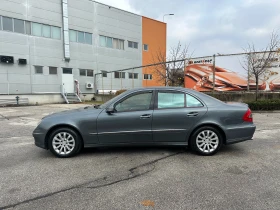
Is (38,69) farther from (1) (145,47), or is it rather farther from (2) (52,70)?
(1) (145,47)

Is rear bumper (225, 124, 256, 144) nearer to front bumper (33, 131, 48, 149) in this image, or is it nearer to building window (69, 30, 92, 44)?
front bumper (33, 131, 48, 149)

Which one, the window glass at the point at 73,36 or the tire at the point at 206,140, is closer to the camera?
the tire at the point at 206,140

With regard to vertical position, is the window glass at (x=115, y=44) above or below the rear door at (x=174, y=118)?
above

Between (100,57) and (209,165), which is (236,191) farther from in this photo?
(100,57)

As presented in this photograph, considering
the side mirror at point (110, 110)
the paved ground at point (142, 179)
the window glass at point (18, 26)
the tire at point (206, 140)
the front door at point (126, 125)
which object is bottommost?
the paved ground at point (142, 179)

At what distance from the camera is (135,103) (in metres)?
4.54

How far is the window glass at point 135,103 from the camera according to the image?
4496mm

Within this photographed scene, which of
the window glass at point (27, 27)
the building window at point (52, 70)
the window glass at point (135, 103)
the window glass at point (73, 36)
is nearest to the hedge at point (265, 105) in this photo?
the window glass at point (135, 103)

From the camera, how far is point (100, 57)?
2483 cm

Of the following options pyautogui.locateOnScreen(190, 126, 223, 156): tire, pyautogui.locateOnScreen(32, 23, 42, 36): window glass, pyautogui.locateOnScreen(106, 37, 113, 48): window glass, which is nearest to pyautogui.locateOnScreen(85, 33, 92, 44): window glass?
pyautogui.locateOnScreen(106, 37, 113, 48): window glass

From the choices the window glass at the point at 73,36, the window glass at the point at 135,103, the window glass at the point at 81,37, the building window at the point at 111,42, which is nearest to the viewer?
the window glass at the point at 135,103

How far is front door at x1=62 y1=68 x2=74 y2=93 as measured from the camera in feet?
72.7

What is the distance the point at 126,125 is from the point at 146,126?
0.42m

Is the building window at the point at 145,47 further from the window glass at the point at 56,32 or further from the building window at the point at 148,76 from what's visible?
the window glass at the point at 56,32
